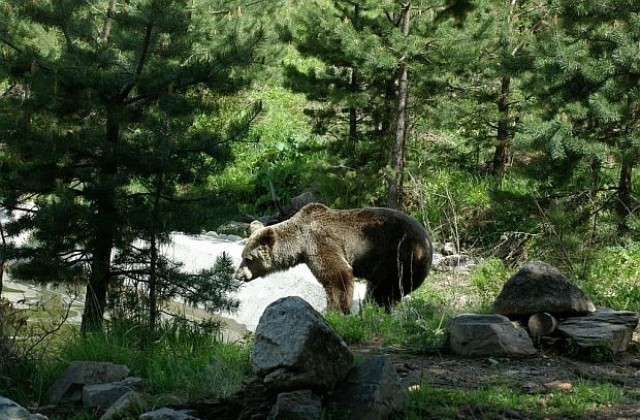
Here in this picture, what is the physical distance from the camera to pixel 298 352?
17.1 feet

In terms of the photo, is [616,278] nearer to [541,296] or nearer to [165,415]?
[541,296]

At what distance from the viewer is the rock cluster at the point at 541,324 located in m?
7.05

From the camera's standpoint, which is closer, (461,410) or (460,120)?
(461,410)

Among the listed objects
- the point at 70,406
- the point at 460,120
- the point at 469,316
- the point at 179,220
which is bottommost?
the point at 70,406

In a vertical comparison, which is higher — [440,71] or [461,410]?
[440,71]

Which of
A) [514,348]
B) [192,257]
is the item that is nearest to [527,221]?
Answer: [192,257]

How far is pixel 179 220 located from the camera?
8.55 meters

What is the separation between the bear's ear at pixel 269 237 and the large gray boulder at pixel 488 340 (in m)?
3.33

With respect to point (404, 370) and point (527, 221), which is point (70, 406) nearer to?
point (404, 370)

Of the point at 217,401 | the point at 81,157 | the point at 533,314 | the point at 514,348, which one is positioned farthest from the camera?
the point at 81,157

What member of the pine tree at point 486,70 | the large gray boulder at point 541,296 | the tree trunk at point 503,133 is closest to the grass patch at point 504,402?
the large gray boulder at point 541,296

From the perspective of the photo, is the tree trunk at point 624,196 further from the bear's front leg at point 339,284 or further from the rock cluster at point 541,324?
the bear's front leg at point 339,284

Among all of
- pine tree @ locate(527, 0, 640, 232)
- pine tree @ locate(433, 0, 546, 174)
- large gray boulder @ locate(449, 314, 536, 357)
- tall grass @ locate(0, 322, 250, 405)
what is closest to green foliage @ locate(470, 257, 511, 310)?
pine tree @ locate(527, 0, 640, 232)

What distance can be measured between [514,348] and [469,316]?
490mm
